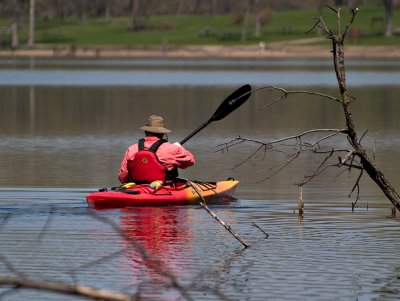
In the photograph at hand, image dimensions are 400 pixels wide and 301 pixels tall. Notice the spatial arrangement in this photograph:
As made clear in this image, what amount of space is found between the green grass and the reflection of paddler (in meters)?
86.5

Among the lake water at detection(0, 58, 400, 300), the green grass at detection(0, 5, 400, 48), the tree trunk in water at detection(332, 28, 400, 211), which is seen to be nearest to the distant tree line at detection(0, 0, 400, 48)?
the green grass at detection(0, 5, 400, 48)

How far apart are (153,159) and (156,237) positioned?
7.32 feet

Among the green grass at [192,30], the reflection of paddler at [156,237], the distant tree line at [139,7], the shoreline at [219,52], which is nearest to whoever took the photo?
the reflection of paddler at [156,237]

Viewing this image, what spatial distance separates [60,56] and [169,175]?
86.4 metres

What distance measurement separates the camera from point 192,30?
116m

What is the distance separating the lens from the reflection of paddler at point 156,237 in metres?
12.8

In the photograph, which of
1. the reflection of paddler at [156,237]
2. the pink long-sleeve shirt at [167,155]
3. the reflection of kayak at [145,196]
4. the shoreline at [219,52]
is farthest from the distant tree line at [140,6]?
the reflection of paddler at [156,237]

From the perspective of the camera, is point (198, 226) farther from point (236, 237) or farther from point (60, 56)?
point (60, 56)

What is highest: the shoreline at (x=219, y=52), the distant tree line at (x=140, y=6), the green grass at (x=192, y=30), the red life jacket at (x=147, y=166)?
the distant tree line at (x=140, y=6)

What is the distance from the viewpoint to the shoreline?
327 ft

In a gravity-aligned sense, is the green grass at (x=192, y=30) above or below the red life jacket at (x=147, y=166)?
below

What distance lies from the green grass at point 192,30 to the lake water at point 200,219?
65.4 metres

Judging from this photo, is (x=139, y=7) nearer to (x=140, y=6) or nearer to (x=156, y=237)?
(x=140, y=6)

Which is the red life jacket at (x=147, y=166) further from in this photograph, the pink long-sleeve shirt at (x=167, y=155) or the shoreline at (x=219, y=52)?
the shoreline at (x=219, y=52)
